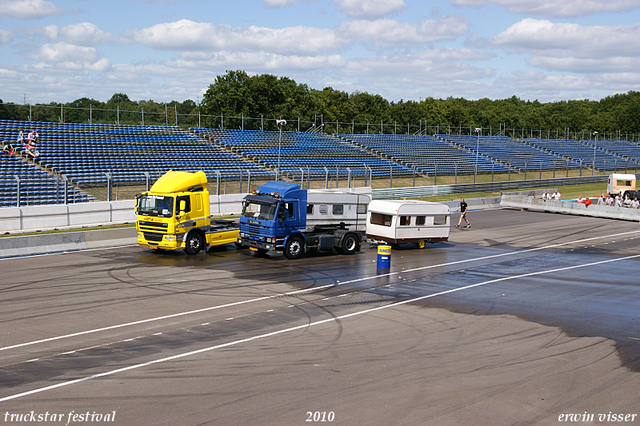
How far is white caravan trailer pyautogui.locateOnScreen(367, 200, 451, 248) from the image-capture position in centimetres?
2606

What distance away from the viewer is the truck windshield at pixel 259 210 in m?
23.2

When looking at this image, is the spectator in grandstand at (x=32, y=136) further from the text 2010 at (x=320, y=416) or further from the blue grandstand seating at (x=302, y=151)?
the text 2010 at (x=320, y=416)

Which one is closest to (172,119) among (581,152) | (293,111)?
(293,111)

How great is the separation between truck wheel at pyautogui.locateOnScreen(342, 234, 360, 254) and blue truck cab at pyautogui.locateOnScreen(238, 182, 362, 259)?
47 mm

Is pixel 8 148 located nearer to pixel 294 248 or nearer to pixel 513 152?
pixel 294 248

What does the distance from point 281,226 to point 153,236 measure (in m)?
5.23

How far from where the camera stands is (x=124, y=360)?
11.4 meters

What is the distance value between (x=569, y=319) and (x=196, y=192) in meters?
15.4

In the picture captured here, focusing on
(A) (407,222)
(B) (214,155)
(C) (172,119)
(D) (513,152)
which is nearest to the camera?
(A) (407,222)

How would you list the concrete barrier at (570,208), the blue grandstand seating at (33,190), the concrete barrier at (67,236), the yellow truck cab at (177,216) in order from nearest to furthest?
the concrete barrier at (67,236), the yellow truck cab at (177,216), the blue grandstand seating at (33,190), the concrete barrier at (570,208)

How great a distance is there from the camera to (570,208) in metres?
44.0

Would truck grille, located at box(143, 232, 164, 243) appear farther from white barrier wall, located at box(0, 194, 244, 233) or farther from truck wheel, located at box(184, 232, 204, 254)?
white barrier wall, located at box(0, 194, 244, 233)

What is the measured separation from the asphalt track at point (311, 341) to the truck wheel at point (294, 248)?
0.83m

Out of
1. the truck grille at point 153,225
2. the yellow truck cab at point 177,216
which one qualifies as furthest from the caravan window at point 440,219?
the truck grille at point 153,225
